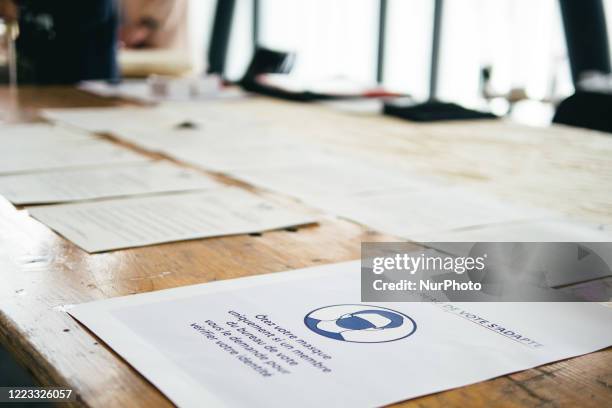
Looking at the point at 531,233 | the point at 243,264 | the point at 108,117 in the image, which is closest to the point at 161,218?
the point at 243,264

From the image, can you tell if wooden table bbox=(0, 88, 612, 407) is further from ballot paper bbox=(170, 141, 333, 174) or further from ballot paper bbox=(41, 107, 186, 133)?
ballot paper bbox=(41, 107, 186, 133)

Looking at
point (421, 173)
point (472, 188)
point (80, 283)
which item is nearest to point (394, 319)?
point (80, 283)

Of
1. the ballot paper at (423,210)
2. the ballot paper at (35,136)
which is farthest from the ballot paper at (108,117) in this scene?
the ballot paper at (423,210)

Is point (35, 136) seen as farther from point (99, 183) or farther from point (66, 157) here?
point (99, 183)

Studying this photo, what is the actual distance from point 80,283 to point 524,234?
1.86ft

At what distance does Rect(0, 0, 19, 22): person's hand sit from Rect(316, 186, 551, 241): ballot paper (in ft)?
5.31

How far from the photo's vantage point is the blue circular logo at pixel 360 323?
2.20 ft

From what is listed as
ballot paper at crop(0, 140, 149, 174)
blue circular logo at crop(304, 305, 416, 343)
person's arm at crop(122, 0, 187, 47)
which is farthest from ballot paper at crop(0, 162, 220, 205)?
person's arm at crop(122, 0, 187, 47)

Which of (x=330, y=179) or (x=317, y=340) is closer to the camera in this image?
(x=317, y=340)

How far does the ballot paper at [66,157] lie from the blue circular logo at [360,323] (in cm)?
81

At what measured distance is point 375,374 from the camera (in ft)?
1.96

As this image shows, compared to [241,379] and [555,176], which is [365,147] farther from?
[241,379]

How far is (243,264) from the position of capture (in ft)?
2.86

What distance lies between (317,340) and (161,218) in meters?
0.45
